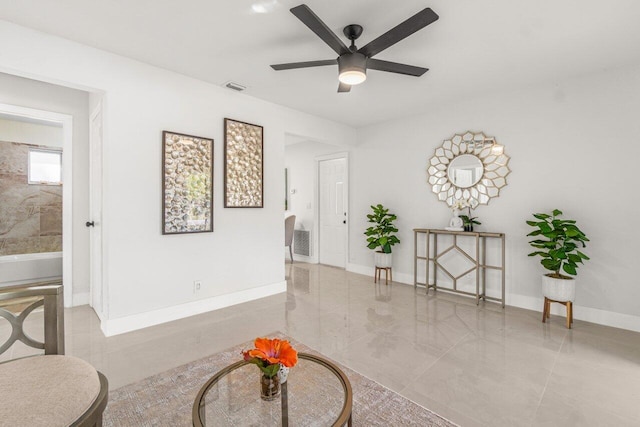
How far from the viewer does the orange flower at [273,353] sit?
124 cm

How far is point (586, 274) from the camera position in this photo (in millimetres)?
3189

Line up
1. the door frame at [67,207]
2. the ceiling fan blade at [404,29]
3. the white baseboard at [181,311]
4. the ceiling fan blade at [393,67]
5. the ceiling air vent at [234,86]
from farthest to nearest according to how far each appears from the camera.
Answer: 1. the door frame at [67,207]
2. the ceiling air vent at [234,86]
3. the white baseboard at [181,311]
4. the ceiling fan blade at [393,67]
5. the ceiling fan blade at [404,29]

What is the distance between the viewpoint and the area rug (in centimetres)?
165

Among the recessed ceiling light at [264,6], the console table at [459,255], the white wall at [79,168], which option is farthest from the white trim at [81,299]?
the console table at [459,255]

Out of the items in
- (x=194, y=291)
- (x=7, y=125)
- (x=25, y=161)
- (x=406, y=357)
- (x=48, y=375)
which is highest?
(x=7, y=125)

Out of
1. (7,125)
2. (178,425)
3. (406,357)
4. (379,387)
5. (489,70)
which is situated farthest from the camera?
(7,125)

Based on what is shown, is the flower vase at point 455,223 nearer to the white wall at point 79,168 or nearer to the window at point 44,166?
the white wall at point 79,168

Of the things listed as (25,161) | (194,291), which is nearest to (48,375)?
(194,291)

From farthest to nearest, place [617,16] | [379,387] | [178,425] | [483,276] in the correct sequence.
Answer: [483,276], [617,16], [379,387], [178,425]

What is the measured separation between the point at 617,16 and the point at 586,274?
2404 millimetres

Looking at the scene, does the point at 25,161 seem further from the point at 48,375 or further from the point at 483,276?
the point at 483,276

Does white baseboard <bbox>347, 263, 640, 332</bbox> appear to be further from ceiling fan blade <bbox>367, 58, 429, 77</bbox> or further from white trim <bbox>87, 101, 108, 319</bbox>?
white trim <bbox>87, 101, 108, 319</bbox>

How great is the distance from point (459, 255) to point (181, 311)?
358cm

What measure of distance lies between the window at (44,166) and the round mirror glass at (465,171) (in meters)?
6.22
